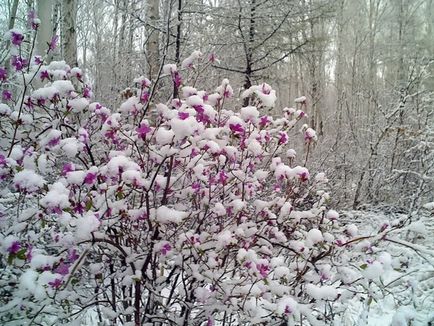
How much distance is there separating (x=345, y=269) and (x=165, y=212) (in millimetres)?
1140

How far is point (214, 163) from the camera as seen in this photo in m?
2.43

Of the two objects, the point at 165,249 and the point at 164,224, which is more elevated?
the point at 164,224

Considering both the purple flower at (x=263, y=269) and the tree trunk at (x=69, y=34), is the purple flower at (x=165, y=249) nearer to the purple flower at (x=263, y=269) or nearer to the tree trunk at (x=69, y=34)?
the purple flower at (x=263, y=269)

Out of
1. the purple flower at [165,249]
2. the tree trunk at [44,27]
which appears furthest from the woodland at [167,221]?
the tree trunk at [44,27]

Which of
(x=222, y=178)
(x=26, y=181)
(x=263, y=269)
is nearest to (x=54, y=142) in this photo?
(x=26, y=181)

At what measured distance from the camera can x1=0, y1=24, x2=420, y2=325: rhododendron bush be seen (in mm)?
2010

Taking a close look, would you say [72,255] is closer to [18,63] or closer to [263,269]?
[263,269]

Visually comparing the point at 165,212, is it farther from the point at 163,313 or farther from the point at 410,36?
the point at 410,36

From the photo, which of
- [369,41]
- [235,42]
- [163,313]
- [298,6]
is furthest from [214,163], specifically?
[369,41]

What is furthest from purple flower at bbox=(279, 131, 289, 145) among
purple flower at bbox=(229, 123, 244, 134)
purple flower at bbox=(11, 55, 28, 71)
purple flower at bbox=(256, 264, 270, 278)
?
purple flower at bbox=(11, 55, 28, 71)

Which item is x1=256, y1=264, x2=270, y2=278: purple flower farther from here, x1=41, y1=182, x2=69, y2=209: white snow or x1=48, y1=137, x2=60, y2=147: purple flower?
x1=48, y1=137, x2=60, y2=147: purple flower

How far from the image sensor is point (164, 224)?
2.20m

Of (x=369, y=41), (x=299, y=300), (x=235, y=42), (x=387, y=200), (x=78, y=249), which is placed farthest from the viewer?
(x=369, y=41)

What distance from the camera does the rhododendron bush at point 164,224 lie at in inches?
79.1
